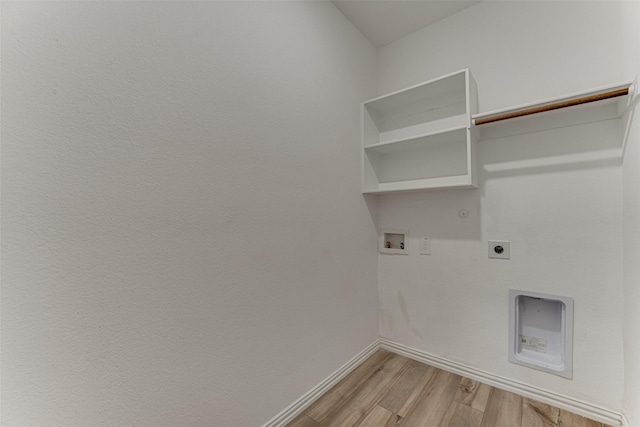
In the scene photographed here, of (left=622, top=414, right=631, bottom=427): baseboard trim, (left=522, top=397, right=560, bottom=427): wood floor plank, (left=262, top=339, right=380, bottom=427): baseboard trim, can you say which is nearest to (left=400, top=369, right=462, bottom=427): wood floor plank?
(left=522, top=397, right=560, bottom=427): wood floor plank

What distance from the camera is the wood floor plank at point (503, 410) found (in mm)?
1305

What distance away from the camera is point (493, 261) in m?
→ 1.62

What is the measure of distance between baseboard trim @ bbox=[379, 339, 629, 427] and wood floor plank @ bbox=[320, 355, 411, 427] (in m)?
0.09

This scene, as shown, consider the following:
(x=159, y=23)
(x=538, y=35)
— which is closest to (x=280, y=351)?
(x=159, y=23)

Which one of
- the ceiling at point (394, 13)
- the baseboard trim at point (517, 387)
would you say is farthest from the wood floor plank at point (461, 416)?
the ceiling at point (394, 13)

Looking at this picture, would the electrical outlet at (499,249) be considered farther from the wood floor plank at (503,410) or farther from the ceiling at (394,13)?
the ceiling at (394,13)

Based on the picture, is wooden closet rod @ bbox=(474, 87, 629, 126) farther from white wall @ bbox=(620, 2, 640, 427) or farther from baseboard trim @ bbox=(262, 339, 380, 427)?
baseboard trim @ bbox=(262, 339, 380, 427)

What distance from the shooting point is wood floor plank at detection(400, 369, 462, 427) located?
52.0 inches

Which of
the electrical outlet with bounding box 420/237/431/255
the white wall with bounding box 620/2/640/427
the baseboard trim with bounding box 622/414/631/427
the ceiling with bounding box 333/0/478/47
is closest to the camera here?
the white wall with bounding box 620/2/640/427

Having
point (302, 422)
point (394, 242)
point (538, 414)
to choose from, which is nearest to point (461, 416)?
point (538, 414)

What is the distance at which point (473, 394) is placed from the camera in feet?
4.96

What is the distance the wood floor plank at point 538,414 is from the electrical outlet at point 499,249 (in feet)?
2.71

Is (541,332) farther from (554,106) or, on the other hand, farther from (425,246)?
(554,106)

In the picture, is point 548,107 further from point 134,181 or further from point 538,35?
point 134,181
